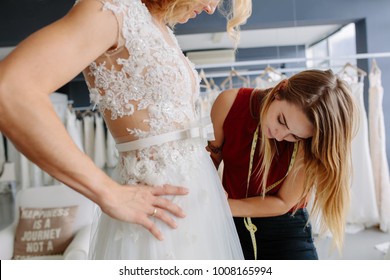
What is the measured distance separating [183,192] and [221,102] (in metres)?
0.42

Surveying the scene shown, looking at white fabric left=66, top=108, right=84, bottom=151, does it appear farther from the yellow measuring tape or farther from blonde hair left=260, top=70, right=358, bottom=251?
blonde hair left=260, top=70, right=358, bottom=251

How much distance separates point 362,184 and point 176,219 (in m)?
2.32

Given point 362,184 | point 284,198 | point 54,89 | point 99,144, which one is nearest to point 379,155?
point 362,184

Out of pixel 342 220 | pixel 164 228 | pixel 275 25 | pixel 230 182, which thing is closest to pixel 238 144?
pixel 230 182

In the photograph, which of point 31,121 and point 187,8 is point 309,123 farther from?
point 31,121

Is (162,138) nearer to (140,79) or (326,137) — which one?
(140,79)

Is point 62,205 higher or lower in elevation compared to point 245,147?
lower

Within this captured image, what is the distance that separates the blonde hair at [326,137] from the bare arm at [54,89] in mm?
495

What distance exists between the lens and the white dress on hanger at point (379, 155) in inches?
98.9

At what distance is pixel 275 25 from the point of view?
3.05 meters

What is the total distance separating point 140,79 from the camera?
21.3 inches

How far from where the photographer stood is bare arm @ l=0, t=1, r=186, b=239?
0.40 meters

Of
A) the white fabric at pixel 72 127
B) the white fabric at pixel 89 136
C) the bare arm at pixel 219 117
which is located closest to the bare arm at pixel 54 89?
the bare arm at pixel 219 117

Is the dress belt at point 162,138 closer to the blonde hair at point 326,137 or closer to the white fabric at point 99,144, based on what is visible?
the blonde hair at point 326,137
